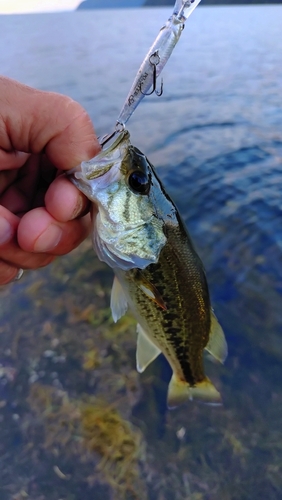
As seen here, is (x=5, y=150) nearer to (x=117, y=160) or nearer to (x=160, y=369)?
(x=117, y=160)

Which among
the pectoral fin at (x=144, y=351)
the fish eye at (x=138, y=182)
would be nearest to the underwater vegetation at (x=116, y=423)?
the pectoral fin at (x=144, y=351)

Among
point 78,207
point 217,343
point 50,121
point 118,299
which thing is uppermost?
point 50,121

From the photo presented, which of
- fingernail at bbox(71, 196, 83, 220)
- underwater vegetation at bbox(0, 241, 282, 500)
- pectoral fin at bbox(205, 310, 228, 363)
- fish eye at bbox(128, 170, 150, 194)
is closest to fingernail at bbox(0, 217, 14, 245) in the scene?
fingernail at bbox(71, 196, 83, 220)

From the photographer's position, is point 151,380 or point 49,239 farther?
point 151,380

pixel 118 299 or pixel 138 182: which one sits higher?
pixel 138 182

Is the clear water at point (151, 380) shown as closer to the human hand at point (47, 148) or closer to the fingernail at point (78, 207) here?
the human hand at point (47, 148)

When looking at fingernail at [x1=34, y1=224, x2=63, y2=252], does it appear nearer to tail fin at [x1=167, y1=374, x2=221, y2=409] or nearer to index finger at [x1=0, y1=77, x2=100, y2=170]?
index finger at [x1=0, y1=77, x2=100, y2=170]

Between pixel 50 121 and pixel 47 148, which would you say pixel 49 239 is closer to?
pixel 47 148

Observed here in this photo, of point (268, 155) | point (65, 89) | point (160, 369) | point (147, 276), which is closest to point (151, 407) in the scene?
point (160, 369)

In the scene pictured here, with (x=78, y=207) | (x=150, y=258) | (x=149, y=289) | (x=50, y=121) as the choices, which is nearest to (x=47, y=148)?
(x=50, y=121)
